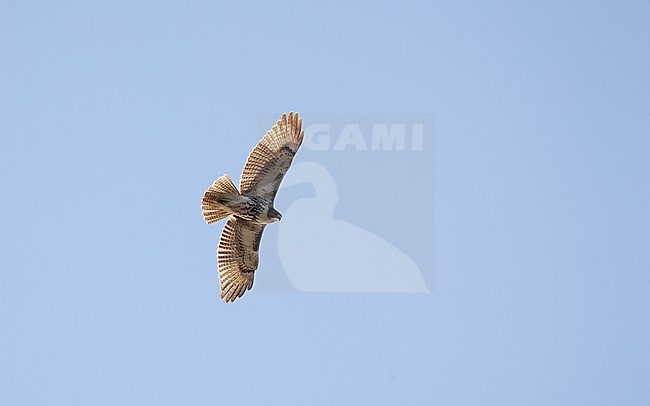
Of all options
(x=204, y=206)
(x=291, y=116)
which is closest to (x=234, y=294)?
(x=204, y=206)

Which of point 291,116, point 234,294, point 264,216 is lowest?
point 234,294

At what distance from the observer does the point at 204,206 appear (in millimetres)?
18547

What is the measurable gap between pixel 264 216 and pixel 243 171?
0.83m

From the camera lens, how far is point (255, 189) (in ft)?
62.4

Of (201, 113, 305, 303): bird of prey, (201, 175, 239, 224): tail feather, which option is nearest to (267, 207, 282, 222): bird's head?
(201, 113, 305, 303): bird of prey

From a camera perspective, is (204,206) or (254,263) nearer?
(204,206)

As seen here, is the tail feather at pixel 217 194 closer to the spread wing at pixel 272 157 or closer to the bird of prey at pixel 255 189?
the bird of prey at pixel 255 189

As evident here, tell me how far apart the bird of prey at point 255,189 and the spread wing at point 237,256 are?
0.06 feet

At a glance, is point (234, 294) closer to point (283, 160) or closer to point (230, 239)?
point (230, 239)

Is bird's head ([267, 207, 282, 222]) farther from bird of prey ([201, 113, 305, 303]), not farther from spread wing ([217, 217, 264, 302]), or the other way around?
spread wing ([217, 217, 264, 302])

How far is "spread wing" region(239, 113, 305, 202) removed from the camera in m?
18.7

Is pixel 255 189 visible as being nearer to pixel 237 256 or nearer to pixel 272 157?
pixel 272 157

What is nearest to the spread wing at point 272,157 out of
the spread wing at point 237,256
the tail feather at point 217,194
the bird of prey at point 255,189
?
the bird of prey at point 255,189

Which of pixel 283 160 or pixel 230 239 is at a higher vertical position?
pixel 283 160
